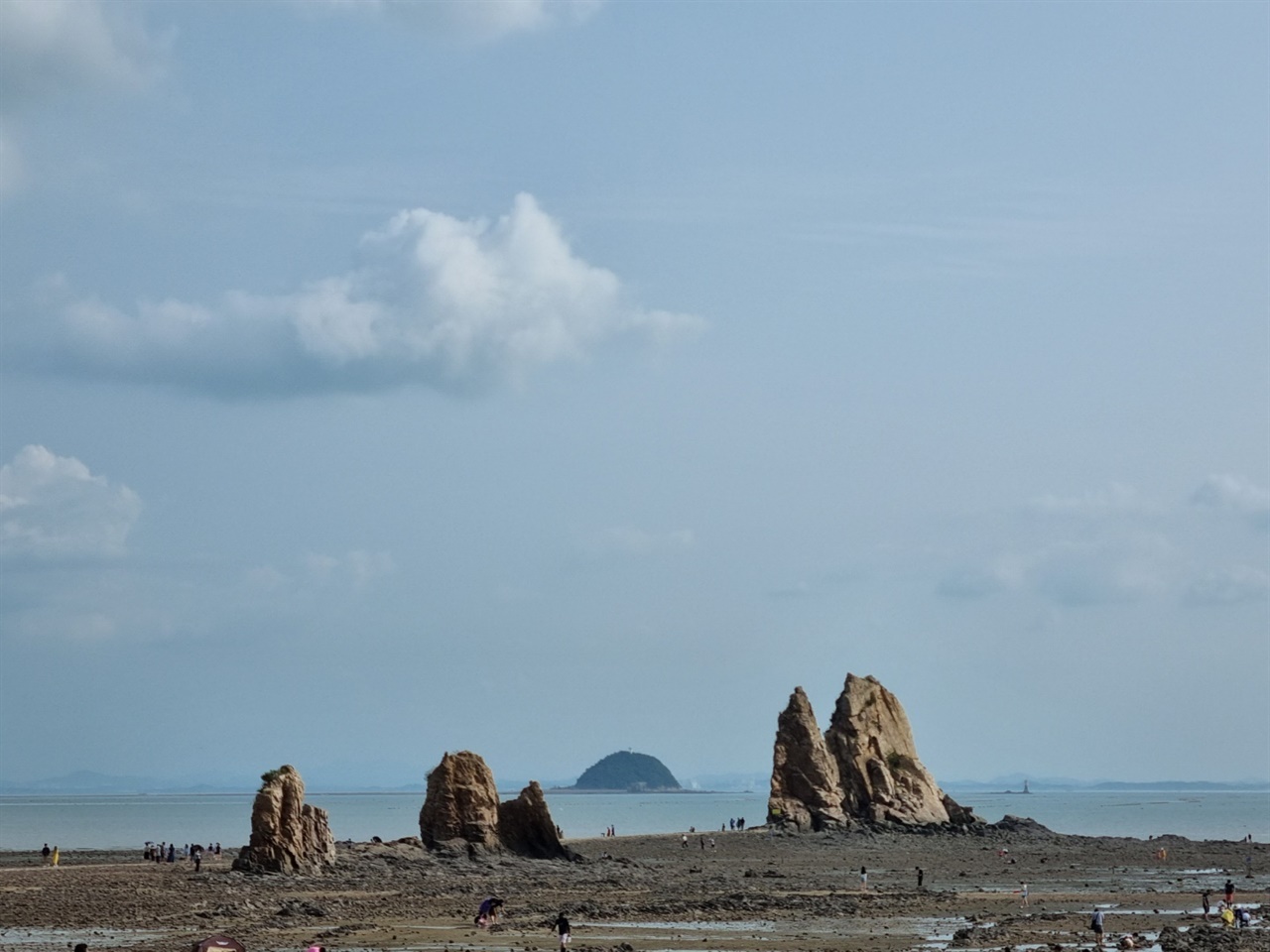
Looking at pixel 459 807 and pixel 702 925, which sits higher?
pixel 459 807

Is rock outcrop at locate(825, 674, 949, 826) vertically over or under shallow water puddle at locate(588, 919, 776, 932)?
over

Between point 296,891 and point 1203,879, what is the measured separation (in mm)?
40430

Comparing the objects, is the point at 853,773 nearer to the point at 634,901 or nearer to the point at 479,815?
the point at 479,815

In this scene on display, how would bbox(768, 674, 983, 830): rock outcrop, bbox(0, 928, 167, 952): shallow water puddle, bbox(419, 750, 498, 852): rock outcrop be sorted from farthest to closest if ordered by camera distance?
bbox(768, 674, 983, 830): rock outcrop < bbox(419, 750, 498, 852): rock outcrop < bbox(0, 928, 167, 952): shallow water puddle

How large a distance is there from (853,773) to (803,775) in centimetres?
426

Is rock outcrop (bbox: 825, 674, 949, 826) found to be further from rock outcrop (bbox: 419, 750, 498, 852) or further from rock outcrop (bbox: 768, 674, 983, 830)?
rock outcrop (bbox: 419, 750, 498, 852)

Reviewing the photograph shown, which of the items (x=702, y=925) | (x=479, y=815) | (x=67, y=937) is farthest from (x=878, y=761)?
(x=67, y=937)

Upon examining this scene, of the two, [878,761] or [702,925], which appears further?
[878,761]

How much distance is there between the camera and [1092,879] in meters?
68.8

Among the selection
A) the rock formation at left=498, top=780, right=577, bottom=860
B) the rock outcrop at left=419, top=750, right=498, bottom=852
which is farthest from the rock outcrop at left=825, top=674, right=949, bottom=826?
the rock outcrop at left=419, top=750, right=498, bottom=852

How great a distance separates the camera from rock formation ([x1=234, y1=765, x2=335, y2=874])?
59.6 m

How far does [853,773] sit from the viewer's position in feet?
359

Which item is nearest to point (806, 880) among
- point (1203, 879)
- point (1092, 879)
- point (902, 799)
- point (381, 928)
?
point (1092, 879)

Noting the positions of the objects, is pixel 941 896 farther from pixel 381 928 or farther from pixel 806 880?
pixel 381 928
